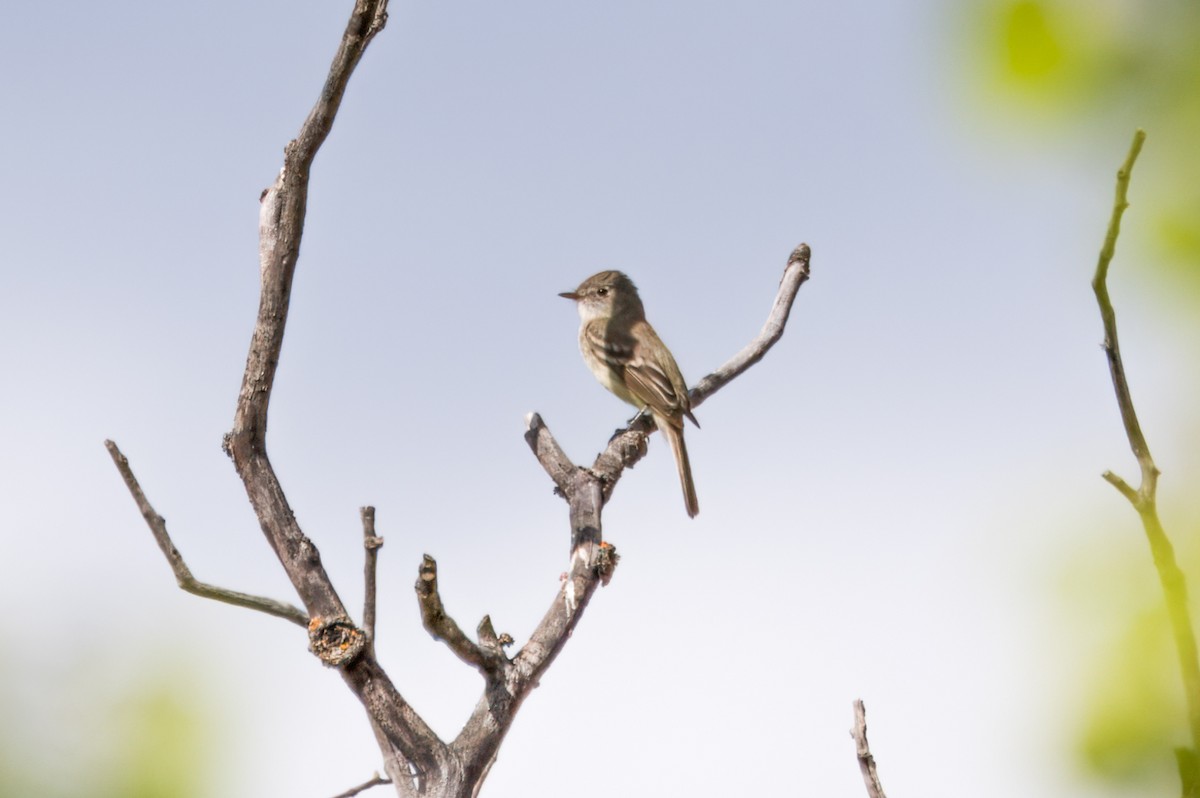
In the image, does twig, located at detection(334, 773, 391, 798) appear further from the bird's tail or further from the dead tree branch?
the bird's tail

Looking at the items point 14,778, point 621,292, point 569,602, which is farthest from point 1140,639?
point 621,292

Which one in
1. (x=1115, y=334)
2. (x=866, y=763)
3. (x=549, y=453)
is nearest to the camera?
(x=1115, y=334)

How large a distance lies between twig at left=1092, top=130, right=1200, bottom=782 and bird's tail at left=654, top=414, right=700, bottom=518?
23.8 feet

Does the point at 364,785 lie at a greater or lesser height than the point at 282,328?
lesser

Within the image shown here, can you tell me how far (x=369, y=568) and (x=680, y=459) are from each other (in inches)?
219

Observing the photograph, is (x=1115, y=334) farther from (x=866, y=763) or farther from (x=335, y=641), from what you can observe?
(x=335, y=641)

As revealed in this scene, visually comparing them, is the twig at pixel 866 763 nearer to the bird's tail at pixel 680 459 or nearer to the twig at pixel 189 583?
the twig at pixel 189 583

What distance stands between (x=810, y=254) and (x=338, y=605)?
4185mm

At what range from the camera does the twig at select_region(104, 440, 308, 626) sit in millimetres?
3438

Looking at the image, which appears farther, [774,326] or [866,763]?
[774,326]

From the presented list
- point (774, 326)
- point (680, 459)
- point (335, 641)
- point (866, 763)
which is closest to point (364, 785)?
point (335, 641)

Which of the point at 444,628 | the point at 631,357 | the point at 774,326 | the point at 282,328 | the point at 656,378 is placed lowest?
the point at 444,628

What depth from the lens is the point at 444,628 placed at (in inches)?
133

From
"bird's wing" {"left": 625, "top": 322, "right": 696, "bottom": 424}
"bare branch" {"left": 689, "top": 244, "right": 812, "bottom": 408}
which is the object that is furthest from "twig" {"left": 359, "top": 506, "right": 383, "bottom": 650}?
"bird's wing" {"left": 625, "top": 322, "right": 696, "bottom": 424}
